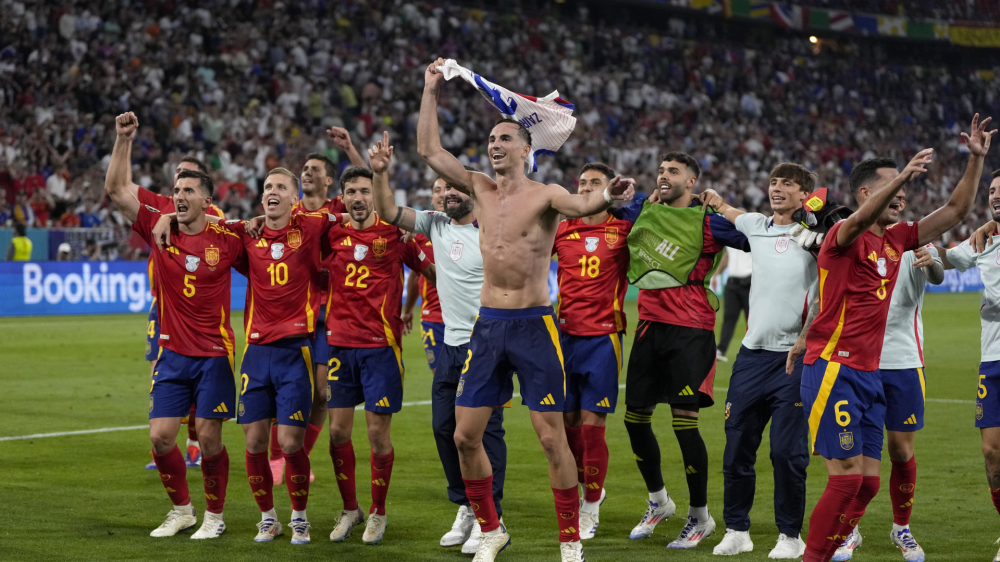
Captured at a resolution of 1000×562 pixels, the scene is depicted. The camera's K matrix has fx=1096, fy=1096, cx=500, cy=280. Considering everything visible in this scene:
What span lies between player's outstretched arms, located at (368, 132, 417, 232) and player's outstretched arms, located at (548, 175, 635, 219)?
987mm

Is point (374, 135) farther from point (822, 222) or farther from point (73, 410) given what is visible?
point (822, 222)

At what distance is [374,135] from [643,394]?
70.2ft

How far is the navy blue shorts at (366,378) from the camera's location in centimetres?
705

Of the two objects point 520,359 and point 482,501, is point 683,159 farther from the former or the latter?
point 482,501

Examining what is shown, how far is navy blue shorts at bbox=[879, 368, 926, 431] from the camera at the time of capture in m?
6.39

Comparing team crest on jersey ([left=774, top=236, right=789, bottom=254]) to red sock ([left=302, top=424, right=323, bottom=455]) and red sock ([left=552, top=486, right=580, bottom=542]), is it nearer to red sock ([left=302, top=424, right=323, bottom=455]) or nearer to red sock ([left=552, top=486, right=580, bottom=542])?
red sock ([left=552, top=486, right=580, bottom=542])

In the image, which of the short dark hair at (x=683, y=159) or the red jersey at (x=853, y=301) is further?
the short dark hair at (x=683, y=159)

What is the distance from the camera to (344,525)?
7004 mm

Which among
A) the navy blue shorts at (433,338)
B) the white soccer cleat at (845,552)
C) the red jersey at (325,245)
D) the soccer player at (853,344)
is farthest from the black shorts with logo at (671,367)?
the red jersey at (325,245)

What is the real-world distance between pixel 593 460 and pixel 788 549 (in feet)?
4.49

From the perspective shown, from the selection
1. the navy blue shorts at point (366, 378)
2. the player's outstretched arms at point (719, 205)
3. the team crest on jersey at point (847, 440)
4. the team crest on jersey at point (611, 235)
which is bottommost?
the team crest on jersey at point (847, 440)

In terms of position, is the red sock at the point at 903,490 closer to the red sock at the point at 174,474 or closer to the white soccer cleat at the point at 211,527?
the white soccer cleat at the point at 211,527

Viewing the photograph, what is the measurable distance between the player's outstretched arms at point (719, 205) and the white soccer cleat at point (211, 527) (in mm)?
3716

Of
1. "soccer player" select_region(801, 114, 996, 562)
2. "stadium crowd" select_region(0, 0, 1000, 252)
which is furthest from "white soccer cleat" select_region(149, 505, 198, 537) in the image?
"stadium crowd" select_region(0, 0, 1000, 252)
